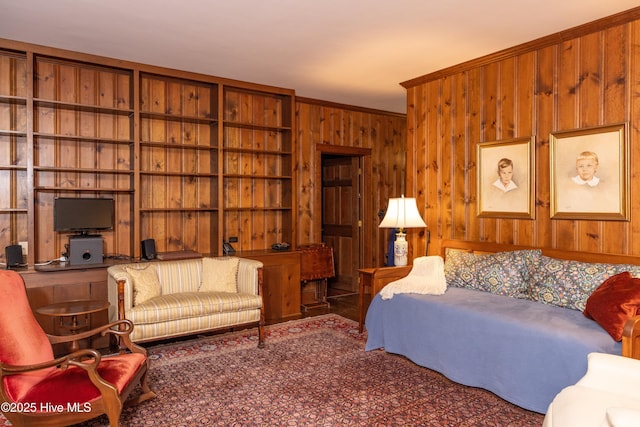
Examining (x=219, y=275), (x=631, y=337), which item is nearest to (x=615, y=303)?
(x=631, y=337)

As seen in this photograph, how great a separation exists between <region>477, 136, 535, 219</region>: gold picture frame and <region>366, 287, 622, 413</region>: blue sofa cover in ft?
2.77

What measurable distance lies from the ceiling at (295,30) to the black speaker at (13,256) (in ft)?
5.84

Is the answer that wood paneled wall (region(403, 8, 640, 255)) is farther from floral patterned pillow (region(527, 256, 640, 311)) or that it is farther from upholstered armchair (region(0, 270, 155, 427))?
upholstered armchair (region(0, 270, 155, 427))

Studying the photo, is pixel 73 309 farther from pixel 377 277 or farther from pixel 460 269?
pixel 460 269

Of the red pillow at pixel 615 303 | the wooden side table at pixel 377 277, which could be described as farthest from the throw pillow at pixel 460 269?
the red pillow at pixel 615 303

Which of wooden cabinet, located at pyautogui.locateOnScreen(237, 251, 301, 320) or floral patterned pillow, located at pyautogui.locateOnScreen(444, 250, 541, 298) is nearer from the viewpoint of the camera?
floral patterned pillow, located at pyautogui.locateOnScreen(444, 250, 541, 298)

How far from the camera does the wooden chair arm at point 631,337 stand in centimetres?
237

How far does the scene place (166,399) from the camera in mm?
2887

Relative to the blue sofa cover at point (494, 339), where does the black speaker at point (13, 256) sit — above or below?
above

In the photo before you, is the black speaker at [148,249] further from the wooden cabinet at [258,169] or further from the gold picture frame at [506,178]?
the gold picture frame at [506,178]

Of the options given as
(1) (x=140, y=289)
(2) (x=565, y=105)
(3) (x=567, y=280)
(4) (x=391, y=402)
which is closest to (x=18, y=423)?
(1) (x=140, y=289)

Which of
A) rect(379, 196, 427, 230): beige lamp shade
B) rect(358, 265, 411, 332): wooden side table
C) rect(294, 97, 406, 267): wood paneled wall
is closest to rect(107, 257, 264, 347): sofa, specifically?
rect(358, 265, 411, 332): wooden side table

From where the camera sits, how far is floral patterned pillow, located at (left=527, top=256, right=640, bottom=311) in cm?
305

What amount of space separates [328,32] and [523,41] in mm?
1652
